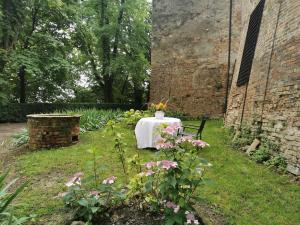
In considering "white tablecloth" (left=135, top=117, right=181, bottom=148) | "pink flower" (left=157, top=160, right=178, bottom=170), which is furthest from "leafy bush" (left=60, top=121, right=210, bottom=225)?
"white tablecloth" (left=135, top=117, right=181, bottom=148)

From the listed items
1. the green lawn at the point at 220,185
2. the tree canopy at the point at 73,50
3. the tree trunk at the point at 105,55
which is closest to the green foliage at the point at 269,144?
the green lawn at the point at 220,185

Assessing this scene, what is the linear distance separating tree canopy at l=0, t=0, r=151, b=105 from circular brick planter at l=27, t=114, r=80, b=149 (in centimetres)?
684

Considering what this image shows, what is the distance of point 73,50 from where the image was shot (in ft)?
61.9

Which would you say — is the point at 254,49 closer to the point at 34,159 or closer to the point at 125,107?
the point at 34,159

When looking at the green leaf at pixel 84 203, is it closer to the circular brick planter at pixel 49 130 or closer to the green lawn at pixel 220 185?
the green lawn at pixel 220 185

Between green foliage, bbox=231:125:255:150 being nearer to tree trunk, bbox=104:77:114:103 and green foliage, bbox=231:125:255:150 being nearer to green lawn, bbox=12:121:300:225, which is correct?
green lawn, bbox=12:121:300:225

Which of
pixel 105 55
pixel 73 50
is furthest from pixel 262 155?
pixel 73 50

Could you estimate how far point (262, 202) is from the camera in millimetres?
3807

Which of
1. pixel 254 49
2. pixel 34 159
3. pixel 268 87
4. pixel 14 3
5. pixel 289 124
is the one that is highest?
pixel 14 3

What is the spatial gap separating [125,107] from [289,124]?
14.8 meters

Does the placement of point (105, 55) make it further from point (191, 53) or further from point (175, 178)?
point (175, 178)

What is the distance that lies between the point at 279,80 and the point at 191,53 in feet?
27.9

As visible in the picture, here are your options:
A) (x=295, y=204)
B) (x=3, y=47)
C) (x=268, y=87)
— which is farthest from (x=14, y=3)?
(x=295, y=204)

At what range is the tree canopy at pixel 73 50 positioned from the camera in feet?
45.3
